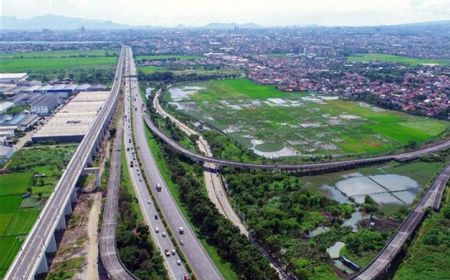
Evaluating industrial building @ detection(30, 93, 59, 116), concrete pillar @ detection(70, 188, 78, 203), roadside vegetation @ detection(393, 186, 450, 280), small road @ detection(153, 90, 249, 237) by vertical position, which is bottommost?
roadside vegetation @ detection(393, 186, 450, 280)

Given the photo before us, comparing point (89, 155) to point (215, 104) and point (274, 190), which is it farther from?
point (215, 104)

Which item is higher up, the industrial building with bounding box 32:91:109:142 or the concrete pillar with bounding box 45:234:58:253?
the industrial building with bounding box 32:91:109:142

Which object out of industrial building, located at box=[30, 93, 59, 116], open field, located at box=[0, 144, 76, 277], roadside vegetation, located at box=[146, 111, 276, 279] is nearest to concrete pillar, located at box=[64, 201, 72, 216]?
open field, located at box=[0, 144, 76, 277]

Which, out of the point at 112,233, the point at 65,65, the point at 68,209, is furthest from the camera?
the point at 65,65

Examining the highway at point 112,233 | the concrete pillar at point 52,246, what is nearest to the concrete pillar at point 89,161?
the highway at point 112,233

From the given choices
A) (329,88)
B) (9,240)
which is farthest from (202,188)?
(329,88)

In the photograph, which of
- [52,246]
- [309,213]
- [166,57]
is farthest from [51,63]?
[309,213]

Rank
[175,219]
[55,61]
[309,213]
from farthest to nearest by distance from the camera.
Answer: [55,61]
[309,213]
[175,219]

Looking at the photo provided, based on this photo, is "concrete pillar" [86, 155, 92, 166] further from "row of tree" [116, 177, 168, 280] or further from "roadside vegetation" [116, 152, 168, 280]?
"row of tree" [116, 177, 168, 280]

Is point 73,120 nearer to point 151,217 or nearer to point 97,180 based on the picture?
point 97,180
